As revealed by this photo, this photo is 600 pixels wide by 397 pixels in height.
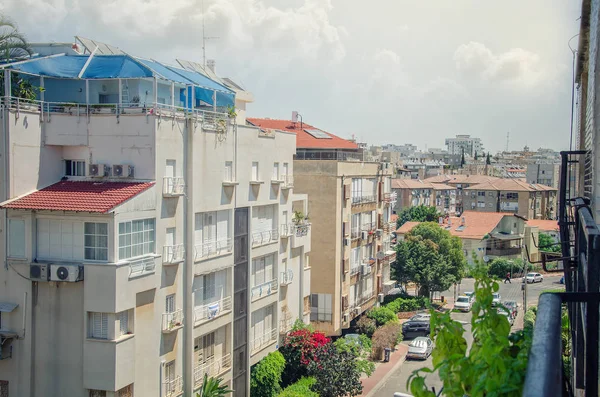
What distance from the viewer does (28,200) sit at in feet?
79.4

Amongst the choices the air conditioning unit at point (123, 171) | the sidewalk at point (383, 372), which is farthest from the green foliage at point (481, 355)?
the sidewalk at point (383, 372)

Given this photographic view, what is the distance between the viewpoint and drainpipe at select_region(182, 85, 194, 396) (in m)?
27.2

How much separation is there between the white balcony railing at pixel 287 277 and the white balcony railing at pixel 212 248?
7228mm

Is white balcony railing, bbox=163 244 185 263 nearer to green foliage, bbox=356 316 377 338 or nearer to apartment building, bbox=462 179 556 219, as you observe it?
green foliage, bbox=356 316 377 338

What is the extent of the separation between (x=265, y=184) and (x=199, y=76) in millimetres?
5793

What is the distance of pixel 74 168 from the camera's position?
26.4 meters

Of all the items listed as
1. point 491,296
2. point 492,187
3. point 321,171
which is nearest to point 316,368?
point 321,171

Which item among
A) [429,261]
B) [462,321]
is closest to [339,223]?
[462,321]

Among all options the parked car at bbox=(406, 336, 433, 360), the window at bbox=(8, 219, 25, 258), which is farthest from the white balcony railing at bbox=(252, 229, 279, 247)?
the parked car at bbox=(406, 336, 433, 360)

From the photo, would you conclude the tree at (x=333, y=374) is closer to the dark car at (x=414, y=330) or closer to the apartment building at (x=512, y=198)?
the dark car at (x=414, y=330)

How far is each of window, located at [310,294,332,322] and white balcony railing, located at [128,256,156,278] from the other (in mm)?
23588

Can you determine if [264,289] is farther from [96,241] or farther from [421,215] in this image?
[421,215]

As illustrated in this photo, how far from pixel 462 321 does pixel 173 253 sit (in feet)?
56.0

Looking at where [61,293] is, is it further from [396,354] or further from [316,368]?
[396,354]
